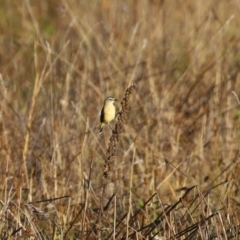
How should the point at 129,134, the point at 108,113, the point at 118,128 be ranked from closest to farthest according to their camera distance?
the point at 118,128, the point at 108,113, the point at 129,134

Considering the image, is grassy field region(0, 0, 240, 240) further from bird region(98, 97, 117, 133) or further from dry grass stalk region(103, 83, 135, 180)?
bird region(98, 97, 117, 133)

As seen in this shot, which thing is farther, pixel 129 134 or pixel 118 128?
pixel 129 134

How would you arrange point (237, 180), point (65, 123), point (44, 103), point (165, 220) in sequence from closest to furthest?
point (165, 220) → point (237, 180) → point (65, 123) → point (44, 103)

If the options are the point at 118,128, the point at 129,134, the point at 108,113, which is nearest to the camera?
the point at 118,128

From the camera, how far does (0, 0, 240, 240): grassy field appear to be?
3463mm

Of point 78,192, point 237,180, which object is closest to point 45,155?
point 78,192

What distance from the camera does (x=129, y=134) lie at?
15.5 ft

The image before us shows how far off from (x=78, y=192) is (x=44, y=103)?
1071 mm

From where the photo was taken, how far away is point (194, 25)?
606 centimetres

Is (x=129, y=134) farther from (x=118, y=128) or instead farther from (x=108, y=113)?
(x=118, y=128)

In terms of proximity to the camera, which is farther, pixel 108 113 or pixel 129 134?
pixel 129 134

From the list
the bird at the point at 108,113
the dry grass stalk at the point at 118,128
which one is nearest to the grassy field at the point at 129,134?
the dry grass stalk at the point at 118,128

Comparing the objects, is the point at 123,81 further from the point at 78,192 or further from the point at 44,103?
the point at 78,192

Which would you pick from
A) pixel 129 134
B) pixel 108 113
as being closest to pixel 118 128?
pixel 108 113
